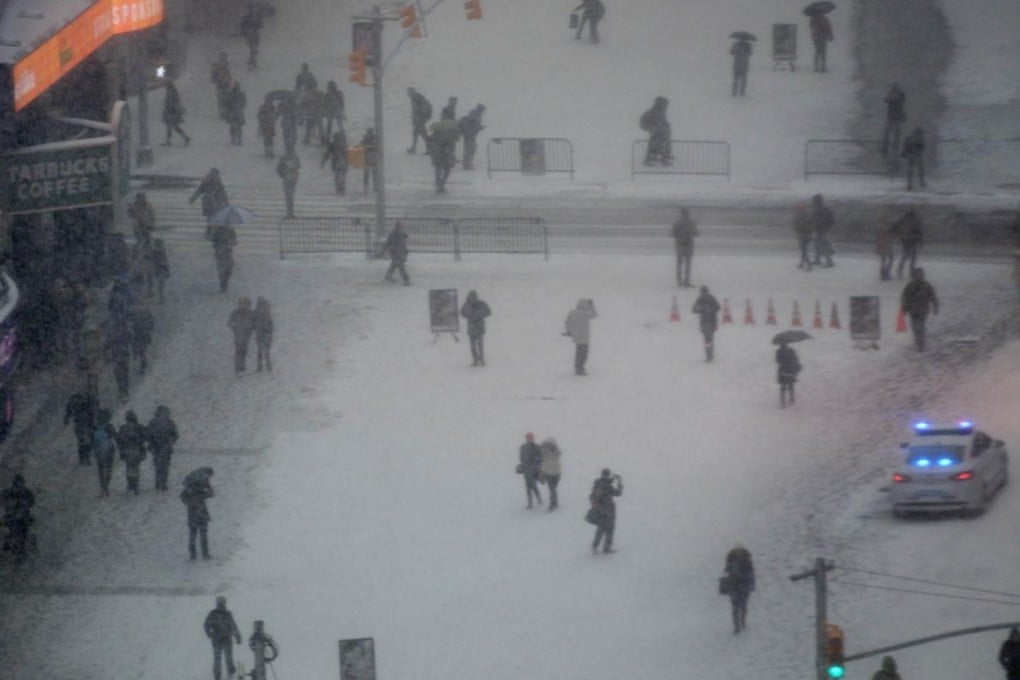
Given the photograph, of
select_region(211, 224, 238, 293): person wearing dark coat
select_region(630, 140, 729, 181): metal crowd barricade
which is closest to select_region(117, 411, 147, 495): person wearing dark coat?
select_region(211, 224, 238, 293): person wearing dark coat

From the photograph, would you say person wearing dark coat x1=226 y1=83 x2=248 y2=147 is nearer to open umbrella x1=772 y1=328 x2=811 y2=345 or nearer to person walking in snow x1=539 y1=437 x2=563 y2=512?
open umbrella x1=772 y1=328 x2=811 y2=345

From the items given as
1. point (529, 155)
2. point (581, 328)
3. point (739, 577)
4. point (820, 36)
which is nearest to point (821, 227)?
point (581, 328)

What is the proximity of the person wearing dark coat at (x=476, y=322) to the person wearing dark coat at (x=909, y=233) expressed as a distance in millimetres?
8597

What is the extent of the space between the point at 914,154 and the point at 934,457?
17836 mm

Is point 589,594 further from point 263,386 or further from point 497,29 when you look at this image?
point 497,29

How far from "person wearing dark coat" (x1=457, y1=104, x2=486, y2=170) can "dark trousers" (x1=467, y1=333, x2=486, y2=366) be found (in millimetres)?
11717

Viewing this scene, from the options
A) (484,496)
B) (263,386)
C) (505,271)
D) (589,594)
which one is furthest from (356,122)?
(589,594)

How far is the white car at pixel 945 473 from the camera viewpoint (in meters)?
30.5

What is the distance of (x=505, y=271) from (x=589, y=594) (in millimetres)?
13275

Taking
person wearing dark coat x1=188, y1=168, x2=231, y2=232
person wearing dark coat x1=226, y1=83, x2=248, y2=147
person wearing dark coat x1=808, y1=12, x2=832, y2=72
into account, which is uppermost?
person wearing dark coat x1=808, y1=12, x2=832, y2=72

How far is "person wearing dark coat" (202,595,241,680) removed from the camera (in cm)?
2769

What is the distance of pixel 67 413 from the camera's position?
1336 inches

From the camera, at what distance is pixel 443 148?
47344 mm

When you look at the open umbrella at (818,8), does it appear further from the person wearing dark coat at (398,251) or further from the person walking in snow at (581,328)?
the person walking in snow at (581,328)
